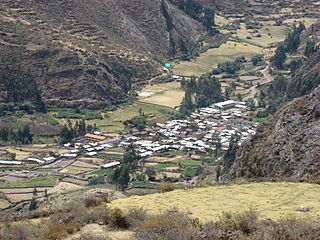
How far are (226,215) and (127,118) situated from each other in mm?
79956

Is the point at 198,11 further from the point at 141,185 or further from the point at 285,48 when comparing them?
the point at 141,185

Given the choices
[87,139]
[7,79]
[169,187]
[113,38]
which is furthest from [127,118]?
[169,187]

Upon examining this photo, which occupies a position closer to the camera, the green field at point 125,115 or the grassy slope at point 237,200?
the grassy slope at point 237,200

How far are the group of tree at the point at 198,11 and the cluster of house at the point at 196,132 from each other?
5858 centimetres

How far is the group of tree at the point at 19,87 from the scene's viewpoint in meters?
104

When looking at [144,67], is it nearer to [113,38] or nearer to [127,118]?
[113,38]

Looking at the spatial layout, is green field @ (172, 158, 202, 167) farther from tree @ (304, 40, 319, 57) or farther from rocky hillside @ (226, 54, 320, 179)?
tree @ (304, 40, 319, 57)

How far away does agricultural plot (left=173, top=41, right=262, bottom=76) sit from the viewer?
135125 mm

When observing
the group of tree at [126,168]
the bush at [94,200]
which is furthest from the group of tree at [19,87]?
the bush at [94,200]

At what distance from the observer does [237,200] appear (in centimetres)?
2503

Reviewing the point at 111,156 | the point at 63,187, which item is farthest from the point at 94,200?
the point at 111,156

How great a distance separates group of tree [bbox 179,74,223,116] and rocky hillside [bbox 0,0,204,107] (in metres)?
11.7

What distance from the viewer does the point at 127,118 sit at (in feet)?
330

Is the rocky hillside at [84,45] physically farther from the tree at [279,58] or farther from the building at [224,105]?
the tree at [279,58]
